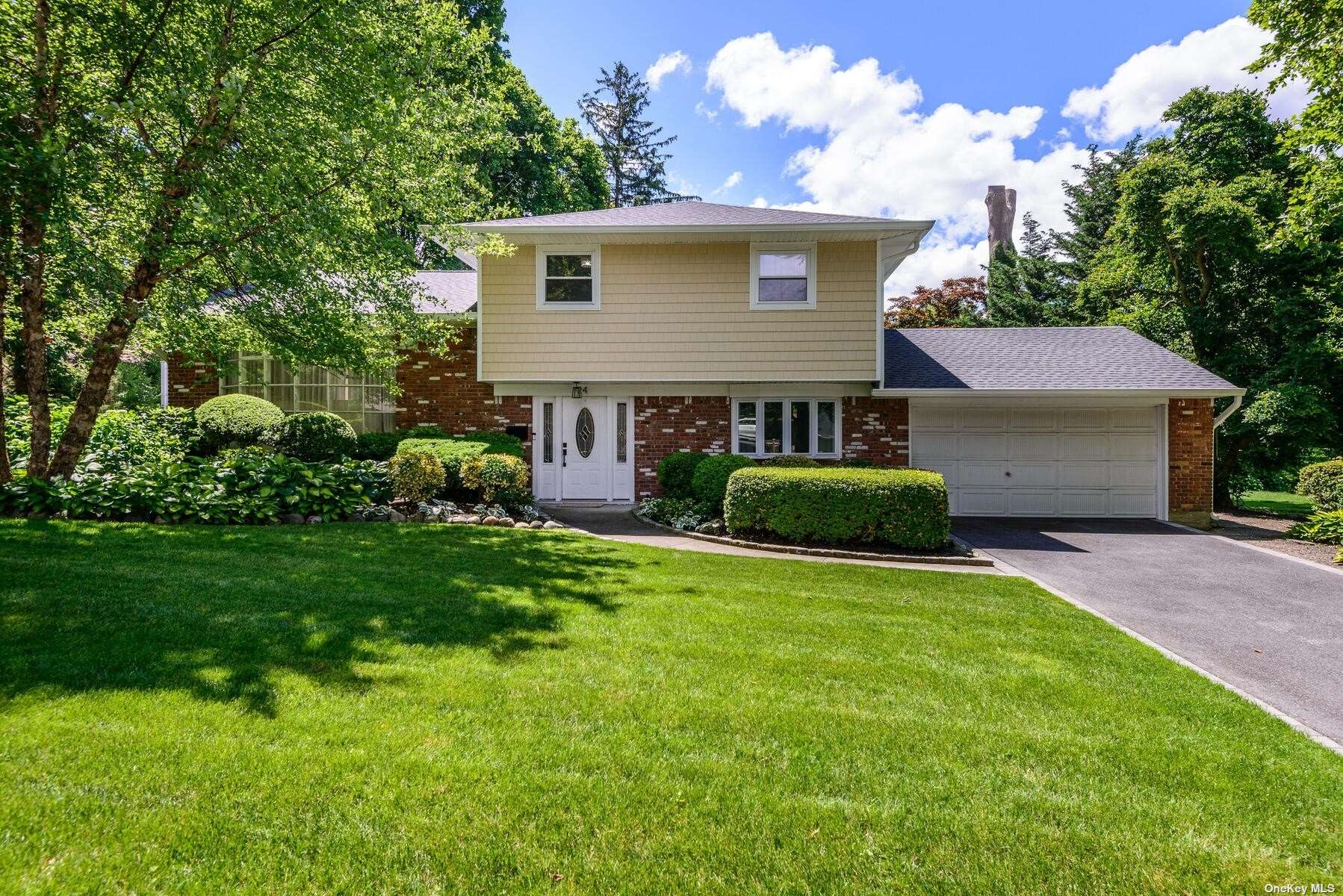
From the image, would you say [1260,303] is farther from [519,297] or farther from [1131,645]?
[519,297]

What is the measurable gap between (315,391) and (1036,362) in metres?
15.5

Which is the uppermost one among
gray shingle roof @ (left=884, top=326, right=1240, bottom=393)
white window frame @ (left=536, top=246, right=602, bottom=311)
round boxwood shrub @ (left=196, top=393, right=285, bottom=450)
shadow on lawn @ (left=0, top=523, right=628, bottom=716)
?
white window frame @ (left=536, top=246, right=602, bottom=311)

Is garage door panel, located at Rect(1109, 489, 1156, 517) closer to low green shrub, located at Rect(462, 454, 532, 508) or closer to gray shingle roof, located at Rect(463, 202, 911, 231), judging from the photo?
gray shingle roof, located at Rect(463, 202, 911, 231)

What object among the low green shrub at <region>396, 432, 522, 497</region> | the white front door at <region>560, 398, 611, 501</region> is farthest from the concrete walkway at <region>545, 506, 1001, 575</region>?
the low green shrub at <region>396, 432, 522, 497</region>

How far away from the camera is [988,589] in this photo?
6.22m

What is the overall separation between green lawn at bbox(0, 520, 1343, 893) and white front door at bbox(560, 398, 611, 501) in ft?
22.2

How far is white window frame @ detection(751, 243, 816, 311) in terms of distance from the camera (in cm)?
1108

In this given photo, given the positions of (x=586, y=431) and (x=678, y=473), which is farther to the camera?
(x=586, y=431)

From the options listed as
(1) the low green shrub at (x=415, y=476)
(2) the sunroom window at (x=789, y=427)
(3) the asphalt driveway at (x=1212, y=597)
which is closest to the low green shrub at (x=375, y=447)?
(1) the low green shrub at (x=415, y=476)

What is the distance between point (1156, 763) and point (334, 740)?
402 centimetres

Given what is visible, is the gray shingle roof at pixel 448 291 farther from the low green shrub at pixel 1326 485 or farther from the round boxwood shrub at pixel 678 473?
the low green shrub at pixel 1326 485

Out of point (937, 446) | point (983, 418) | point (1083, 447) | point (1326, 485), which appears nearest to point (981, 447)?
point (983, 418)

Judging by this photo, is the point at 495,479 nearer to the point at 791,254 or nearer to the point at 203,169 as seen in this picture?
the point at 203,169

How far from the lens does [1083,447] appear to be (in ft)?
38.1
